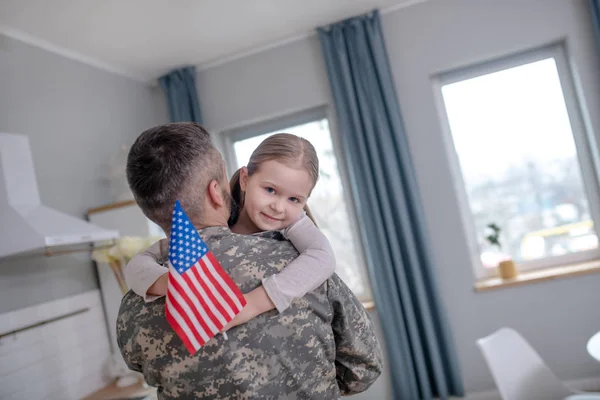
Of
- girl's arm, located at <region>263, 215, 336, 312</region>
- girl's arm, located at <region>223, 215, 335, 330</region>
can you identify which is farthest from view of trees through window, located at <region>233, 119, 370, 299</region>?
girl's arm, located at <region>223, 215, 335, 330</region>

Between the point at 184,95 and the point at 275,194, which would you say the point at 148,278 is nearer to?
the point at 275,194

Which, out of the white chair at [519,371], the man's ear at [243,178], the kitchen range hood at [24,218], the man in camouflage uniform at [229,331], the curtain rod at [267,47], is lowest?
the white chair at [519,371]

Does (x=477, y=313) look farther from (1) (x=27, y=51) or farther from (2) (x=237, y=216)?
(1) (x=27, y=51)

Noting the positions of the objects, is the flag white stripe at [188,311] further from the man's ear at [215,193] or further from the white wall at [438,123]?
the white wall at [438,123]

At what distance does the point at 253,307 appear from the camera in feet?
3.10

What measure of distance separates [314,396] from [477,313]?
3019mm

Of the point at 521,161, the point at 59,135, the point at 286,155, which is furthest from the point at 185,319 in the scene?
the point at 521,161

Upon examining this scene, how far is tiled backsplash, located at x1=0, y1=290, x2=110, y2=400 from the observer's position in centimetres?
256

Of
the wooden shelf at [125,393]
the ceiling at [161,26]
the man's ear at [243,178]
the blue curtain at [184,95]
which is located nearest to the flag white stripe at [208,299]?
the man's ear at [243,178]

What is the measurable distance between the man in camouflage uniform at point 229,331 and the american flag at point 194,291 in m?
0.05

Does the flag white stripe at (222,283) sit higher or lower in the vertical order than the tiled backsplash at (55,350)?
higher

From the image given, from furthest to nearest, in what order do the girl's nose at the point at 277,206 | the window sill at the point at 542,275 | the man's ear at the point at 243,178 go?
the window sill at the point at 542,275 → the man's ear at the point at 243,178 → the girl's nose at the point at 277,206

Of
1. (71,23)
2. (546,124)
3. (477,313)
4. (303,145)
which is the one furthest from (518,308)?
(71,23)

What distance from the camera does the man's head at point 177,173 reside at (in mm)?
986
